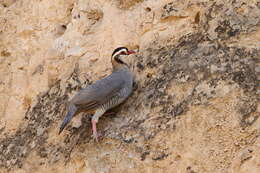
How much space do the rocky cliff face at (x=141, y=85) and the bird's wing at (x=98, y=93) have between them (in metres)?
0.21

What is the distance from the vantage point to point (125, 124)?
518cm

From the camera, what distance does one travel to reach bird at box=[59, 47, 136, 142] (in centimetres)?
532

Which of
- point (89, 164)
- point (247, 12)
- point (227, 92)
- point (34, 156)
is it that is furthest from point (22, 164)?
point (247, 12)

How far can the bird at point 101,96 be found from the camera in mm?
5316

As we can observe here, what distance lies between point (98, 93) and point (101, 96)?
0.16 ft

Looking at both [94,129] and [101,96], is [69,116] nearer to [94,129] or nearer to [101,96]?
[94,129]

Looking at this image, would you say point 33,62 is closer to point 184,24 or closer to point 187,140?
point 184,24

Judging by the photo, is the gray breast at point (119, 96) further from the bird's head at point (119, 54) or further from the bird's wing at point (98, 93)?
the bird's head at point (119, 54)

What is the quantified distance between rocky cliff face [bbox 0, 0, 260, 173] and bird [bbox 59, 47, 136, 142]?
121 millimetres

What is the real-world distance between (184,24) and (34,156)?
2.32m

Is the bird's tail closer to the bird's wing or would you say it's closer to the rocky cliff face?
the bird's wing

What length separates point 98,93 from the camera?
5.41 m

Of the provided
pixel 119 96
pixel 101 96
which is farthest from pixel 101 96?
pixel 119 96

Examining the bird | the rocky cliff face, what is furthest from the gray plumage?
the rocky cliff face
